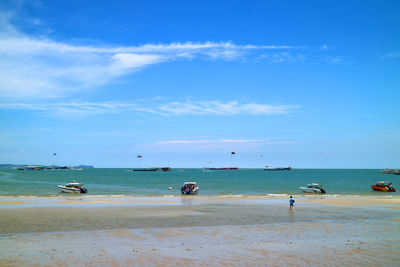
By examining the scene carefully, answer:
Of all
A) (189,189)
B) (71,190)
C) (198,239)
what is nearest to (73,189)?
(71,190)

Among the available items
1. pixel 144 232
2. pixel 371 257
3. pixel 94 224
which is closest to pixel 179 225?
pixel 144 232

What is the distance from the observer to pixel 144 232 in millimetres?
25406

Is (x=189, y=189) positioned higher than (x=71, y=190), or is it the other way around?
(x=189, y=189)

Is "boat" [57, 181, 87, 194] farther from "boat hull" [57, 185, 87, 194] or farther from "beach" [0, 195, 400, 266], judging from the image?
"beach" [0, 195, 400, 266]

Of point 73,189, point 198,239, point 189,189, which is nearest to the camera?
point 198,239

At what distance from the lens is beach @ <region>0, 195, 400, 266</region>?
17.4 meters

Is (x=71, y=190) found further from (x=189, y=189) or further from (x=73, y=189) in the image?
(x=189, y=189)

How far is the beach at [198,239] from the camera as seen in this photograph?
1744cm

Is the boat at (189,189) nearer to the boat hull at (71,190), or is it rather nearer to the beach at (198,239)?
the boat hull at (71,190)

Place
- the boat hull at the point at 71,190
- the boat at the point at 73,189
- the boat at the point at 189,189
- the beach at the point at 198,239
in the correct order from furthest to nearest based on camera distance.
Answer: the boat at the point at 73,189 < the boat hull at the point at 71,190 < the boat at the point at 189,189 < the beach at the point at 198,239

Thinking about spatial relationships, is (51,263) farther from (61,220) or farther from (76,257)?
(61,220)

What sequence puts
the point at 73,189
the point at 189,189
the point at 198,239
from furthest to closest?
the point at 73,189, the point at 189,189, the point at 198,239

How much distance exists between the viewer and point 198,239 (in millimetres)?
22641

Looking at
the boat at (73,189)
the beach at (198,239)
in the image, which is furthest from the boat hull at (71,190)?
the beach at (198,239)
